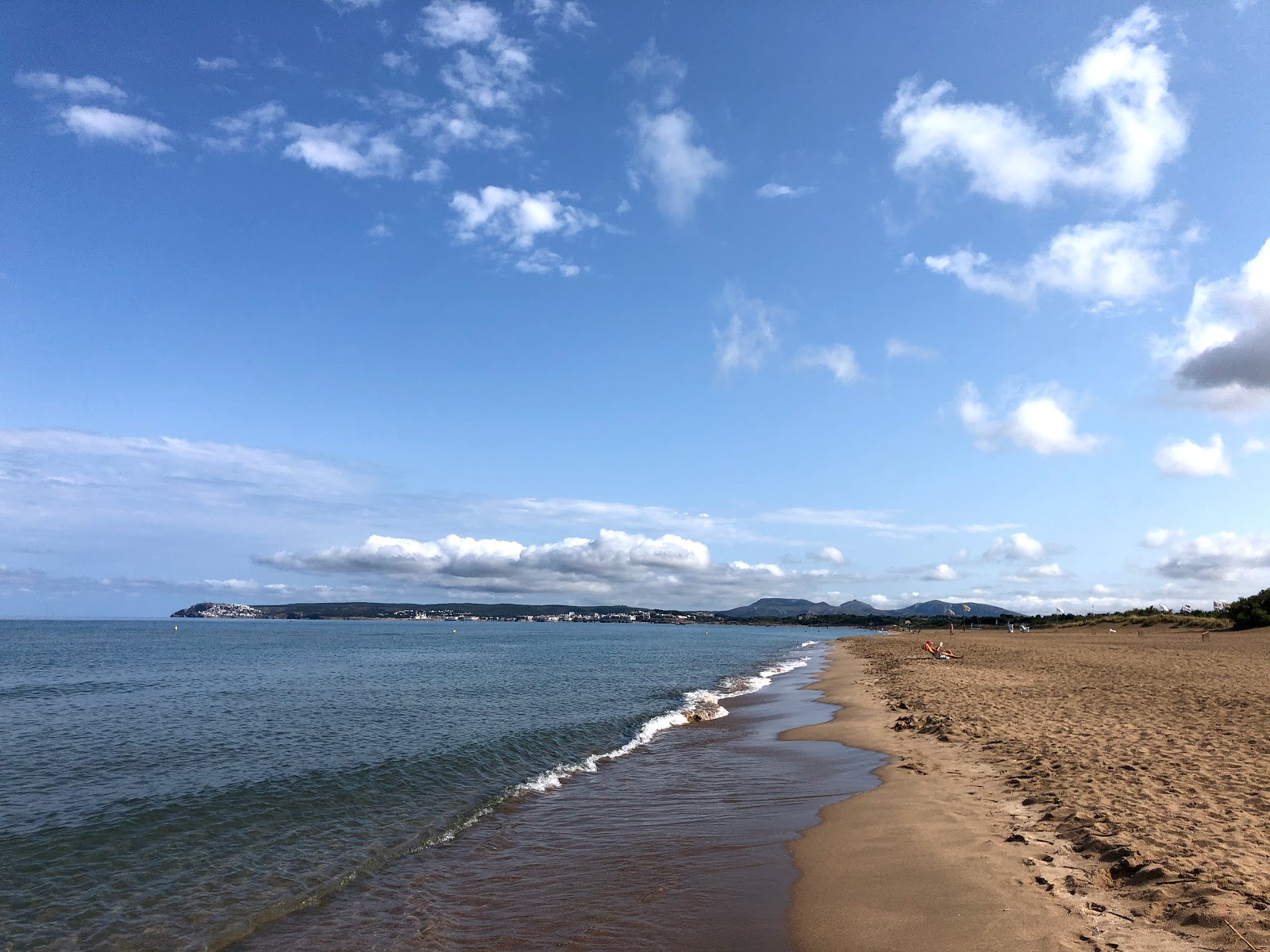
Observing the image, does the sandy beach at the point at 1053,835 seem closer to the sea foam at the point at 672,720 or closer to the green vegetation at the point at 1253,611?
the sea foam at the point at 672,720

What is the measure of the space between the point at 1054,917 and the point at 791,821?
5.51 m

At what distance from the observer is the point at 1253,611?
232ft

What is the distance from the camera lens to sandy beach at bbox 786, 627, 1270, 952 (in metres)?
7.03

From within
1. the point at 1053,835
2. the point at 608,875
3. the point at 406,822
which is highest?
the point at 1053,835

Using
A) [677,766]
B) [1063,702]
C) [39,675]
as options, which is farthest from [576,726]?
[39,675]

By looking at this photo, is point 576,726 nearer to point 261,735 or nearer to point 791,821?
point 261,735

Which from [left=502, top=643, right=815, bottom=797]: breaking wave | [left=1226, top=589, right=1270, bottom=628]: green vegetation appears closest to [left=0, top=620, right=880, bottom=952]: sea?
[left=502, top=643, right=815, bottom=797]: breaking wave

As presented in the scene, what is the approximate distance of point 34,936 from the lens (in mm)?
8945

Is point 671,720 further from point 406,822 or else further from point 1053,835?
point 1053,835

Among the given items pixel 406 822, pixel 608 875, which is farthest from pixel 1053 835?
pixel 406 822

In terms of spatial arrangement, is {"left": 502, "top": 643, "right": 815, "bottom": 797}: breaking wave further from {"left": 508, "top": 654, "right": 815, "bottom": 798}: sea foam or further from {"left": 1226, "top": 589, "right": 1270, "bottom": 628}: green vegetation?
{"left": 1226, "top": 589, "right": 1270, "bottom": 628}: green vegetation

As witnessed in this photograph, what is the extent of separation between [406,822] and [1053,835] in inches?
446

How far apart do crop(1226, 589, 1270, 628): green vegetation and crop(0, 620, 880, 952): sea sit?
69232mm

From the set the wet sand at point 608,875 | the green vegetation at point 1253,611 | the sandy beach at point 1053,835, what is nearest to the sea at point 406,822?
the wet sand at point 608,875
